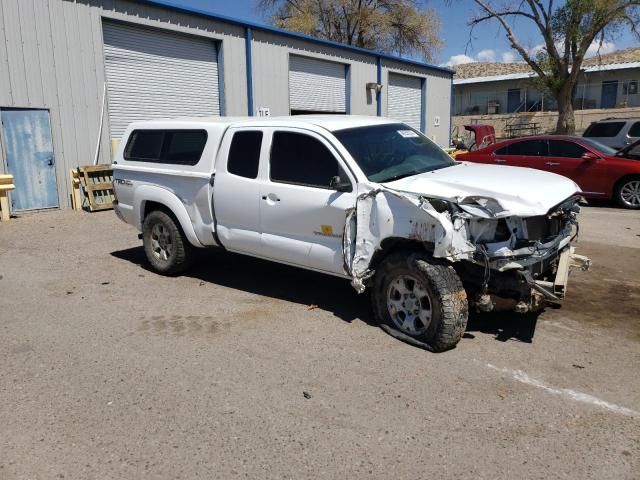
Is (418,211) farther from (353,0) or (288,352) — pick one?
(353,0)

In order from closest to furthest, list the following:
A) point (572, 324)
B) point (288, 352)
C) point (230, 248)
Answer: point (288, 352) → point (572, 324) → point (230, 248)

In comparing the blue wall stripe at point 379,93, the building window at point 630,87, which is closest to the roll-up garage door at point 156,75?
the blue wall stripe at point 379,93

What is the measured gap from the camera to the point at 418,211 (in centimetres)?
450

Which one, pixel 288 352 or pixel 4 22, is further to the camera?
pixel 4 22

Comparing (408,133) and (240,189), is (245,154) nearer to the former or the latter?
(240,189)

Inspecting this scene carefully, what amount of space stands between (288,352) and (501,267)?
183 cm

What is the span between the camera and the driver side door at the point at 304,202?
5.16 m

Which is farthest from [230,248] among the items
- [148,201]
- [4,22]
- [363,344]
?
[4,22]

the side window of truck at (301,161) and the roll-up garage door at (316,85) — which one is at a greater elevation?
the roll-up garage door at (316,85)

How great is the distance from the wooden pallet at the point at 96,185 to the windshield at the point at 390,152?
8.77 meters

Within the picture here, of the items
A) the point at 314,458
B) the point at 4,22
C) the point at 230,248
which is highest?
the point at 4,22

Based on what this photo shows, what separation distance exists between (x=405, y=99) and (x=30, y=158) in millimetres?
16531

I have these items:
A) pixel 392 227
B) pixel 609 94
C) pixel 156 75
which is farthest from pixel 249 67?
pixel 609 94

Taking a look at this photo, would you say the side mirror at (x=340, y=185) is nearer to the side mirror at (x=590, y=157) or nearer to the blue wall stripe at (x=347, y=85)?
the side mirror at (x=590, y=157)
